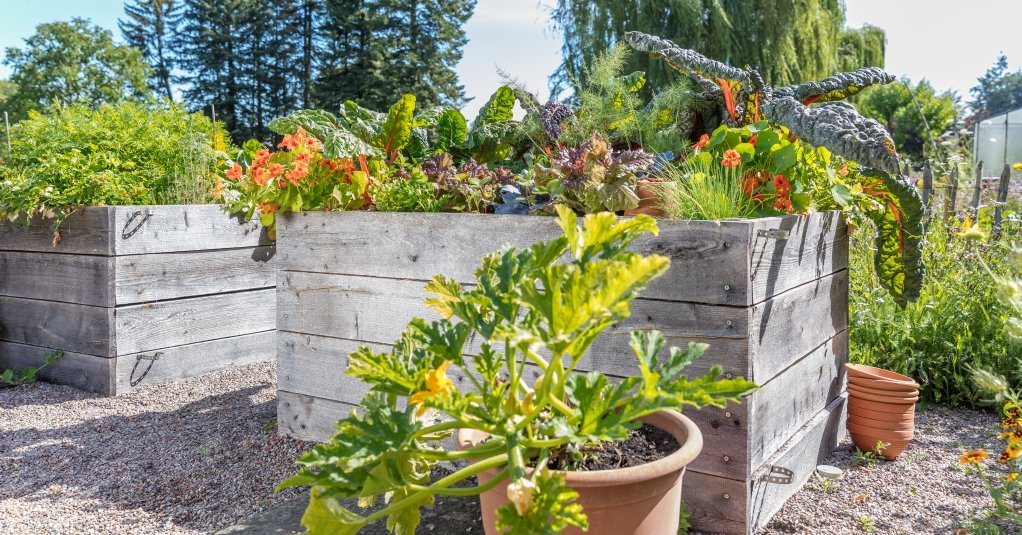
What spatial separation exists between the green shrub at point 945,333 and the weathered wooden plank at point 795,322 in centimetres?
70

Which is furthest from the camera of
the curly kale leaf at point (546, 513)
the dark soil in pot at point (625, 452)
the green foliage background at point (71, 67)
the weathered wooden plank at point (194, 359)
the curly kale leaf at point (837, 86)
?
the green foliage background at point (71, 67)

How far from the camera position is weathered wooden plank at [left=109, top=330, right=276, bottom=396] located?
3.17 meters

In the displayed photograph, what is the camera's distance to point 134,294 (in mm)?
3137

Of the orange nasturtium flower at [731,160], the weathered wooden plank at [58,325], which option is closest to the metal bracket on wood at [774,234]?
the orange nasturtium flower at [731,160]

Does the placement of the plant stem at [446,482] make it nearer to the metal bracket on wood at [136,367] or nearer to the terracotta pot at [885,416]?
the terracotta pot at [885,416]

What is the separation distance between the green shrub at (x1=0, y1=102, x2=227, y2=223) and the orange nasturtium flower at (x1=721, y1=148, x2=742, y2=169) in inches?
96.8

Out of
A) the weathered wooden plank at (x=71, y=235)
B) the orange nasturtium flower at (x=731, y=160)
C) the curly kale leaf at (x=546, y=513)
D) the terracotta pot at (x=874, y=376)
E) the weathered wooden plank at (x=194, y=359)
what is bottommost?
the weathered wooden plank at (x=194, y=359)

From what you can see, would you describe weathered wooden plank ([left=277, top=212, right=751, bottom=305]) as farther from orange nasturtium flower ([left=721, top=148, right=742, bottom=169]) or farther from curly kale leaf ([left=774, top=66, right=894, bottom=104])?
curly kale leaf ([left=774, top=66, right=894, bottom=104])

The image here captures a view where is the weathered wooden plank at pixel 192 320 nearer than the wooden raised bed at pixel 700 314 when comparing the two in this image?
No

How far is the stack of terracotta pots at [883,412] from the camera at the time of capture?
229 cm

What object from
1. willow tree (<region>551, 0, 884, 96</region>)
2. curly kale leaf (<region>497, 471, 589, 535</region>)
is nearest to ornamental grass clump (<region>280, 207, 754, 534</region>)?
curly kale leaf (<region>497, 471, 589, 535</region>)

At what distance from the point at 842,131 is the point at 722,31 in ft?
36.0

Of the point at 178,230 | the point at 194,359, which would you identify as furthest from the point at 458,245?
the point at 194,359

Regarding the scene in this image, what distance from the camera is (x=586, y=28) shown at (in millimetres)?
12859
